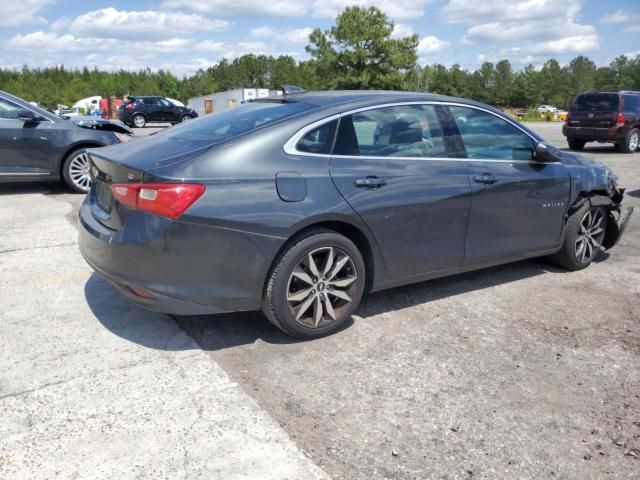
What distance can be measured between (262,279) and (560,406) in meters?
1.80

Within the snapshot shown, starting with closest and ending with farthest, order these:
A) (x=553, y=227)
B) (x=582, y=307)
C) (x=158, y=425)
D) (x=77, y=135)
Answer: (x=158, y=425) → (x=582, y=307) → (x=553, y=227) → (x=77, y=135)

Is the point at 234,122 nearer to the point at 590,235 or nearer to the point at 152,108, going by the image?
the point at 590,235

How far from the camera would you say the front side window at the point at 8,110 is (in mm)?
8305

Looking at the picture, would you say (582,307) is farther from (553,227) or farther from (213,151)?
(213,151)

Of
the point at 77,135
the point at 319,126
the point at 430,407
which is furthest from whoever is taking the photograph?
the point at 77,135

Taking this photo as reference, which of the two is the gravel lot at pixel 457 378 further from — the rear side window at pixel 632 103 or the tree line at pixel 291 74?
the tree line at pixel 291 74

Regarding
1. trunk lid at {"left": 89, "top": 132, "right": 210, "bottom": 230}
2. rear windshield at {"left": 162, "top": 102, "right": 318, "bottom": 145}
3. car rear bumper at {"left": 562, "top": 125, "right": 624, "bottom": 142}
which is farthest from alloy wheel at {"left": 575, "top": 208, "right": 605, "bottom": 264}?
car rear bumper at {"left": 562, "top": 125, "right": 624, "bottom": 142}

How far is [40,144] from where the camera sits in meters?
8.40

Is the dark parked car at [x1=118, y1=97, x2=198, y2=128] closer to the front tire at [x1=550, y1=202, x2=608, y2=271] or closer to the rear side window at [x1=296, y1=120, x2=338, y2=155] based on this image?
Result: the front tire at [x1=550, y1=202, x2=608, y2=271]

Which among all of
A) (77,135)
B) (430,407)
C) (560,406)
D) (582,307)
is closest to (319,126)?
(430,407)

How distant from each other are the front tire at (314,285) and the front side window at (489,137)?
138 cm

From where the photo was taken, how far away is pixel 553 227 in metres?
5.15

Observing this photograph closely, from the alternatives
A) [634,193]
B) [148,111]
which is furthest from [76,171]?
[148,111]

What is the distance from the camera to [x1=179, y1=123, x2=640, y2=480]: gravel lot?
2717 mm
